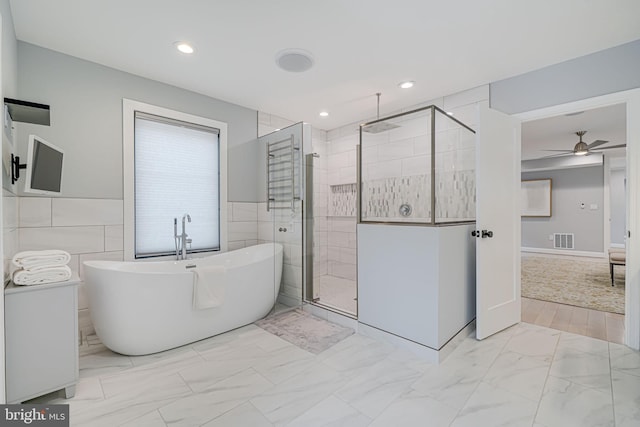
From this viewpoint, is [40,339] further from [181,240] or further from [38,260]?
[181,240]

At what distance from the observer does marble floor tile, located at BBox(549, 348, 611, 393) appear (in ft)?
6.23

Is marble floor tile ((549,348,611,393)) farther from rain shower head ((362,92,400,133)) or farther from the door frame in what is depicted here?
rain shower head ((362,92,400,133))

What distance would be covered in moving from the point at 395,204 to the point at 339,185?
2.24 m

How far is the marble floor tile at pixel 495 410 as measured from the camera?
154 cm

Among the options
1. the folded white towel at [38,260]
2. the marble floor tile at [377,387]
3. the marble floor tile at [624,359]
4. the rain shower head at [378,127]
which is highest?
the rain shower head at [378,127]

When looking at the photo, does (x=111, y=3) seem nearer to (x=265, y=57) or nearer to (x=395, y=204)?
(x=265, y=57)

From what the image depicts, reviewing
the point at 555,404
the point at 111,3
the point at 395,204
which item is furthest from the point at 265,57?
the point at 555,404

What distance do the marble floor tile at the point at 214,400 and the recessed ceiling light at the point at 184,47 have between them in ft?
8.45

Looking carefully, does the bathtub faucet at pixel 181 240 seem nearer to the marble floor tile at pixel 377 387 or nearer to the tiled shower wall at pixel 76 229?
the tiled shower wall at pixel 76 229

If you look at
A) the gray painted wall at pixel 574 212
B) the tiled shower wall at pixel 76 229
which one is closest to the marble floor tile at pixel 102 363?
the tiled shower wall at pixel 76 229

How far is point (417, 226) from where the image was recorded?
2.28 metres

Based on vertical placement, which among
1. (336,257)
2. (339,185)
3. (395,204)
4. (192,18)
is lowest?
(336,257)

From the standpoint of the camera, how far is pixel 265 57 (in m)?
2.54

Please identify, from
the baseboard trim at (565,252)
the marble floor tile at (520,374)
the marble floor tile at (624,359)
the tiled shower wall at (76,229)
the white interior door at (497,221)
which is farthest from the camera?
the baseboard trim at (565,252)
